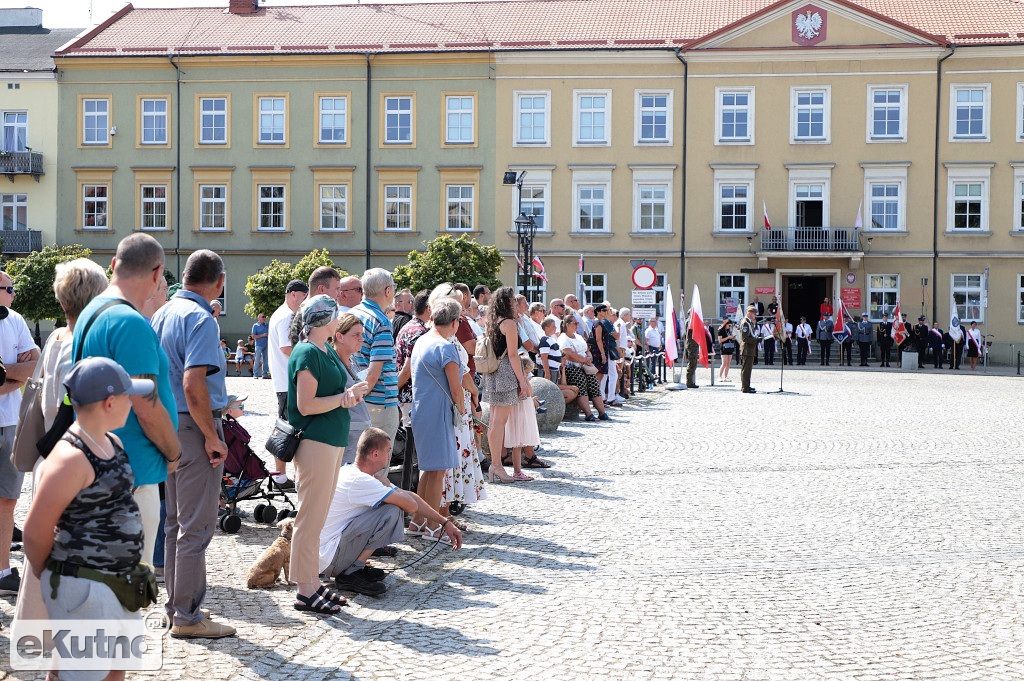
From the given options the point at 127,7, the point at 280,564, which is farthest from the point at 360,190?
the point at 280,564

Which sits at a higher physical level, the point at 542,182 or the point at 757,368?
the point at 542,182

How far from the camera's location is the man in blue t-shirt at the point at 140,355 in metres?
4.47

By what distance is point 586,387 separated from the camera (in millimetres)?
16453

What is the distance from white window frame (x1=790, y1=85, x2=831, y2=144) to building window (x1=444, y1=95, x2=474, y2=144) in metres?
12.1

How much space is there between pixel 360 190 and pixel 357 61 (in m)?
5.00

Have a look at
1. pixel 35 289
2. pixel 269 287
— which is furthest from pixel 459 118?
pixel 35 289

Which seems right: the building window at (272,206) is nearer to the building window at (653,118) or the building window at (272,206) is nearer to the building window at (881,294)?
the building window at (653,118)

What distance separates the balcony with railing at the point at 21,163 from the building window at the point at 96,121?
2014mm

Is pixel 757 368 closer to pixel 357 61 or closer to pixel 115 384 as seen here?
pixel 357 61

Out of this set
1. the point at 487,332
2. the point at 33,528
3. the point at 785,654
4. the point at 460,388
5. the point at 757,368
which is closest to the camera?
the point at 33,528

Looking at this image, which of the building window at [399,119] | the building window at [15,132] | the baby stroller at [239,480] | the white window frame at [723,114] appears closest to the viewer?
the baby stroller at [239,480]

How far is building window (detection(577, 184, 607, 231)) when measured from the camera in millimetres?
41406

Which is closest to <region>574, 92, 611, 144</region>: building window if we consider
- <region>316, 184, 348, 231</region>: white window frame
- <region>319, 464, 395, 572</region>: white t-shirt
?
<region>316, 184, 348, 231</region>: white window frame

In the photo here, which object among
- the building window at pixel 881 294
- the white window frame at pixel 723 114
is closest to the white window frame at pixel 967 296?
Answer: the building window at pixel 881 294
